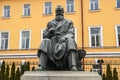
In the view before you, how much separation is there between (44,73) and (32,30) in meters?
18.6

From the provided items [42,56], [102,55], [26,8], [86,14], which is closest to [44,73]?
[42,56]

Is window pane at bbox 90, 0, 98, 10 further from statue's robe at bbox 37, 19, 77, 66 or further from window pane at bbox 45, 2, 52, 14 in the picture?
statue's robe at bbox 37, 19, 77, 66

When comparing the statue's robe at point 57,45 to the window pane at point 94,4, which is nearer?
the statue's robe at point 57,45

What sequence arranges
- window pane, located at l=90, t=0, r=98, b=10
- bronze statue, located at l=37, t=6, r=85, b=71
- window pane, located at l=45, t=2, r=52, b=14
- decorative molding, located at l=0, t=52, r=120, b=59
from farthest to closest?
window pane, located at l=45, t=2, r=52, b=14 < window pane, located at l=90, t=0, r=98, b=10 < decorative molding, located at l=0, t=52, r=120, b=59 < bronze statue, located at l=37, t=6, r=85, b=71

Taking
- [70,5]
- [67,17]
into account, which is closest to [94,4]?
[70,5]

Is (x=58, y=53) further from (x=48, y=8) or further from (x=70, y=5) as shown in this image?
(x=48, y=8)

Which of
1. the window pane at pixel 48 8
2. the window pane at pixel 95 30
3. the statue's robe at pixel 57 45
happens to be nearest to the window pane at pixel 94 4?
the window pane at pixel 95 30

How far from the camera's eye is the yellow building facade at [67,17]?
2423 centimetres

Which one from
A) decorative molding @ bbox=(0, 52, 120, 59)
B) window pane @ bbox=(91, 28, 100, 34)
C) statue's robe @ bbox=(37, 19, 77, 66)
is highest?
window pane @ bbox=(91, 28, 100, 34)

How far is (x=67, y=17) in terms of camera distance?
1016 inches

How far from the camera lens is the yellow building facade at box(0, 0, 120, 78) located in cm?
2423

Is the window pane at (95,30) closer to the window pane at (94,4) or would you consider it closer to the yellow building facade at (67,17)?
the yellow building facade at (67,17)

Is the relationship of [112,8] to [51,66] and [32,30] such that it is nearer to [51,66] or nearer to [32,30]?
[32,30]

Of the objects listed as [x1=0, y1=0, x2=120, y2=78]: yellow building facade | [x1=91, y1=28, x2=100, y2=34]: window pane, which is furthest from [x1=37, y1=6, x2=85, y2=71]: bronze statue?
[x1=91, y1=28, x2=100, y2=34]: window pane
